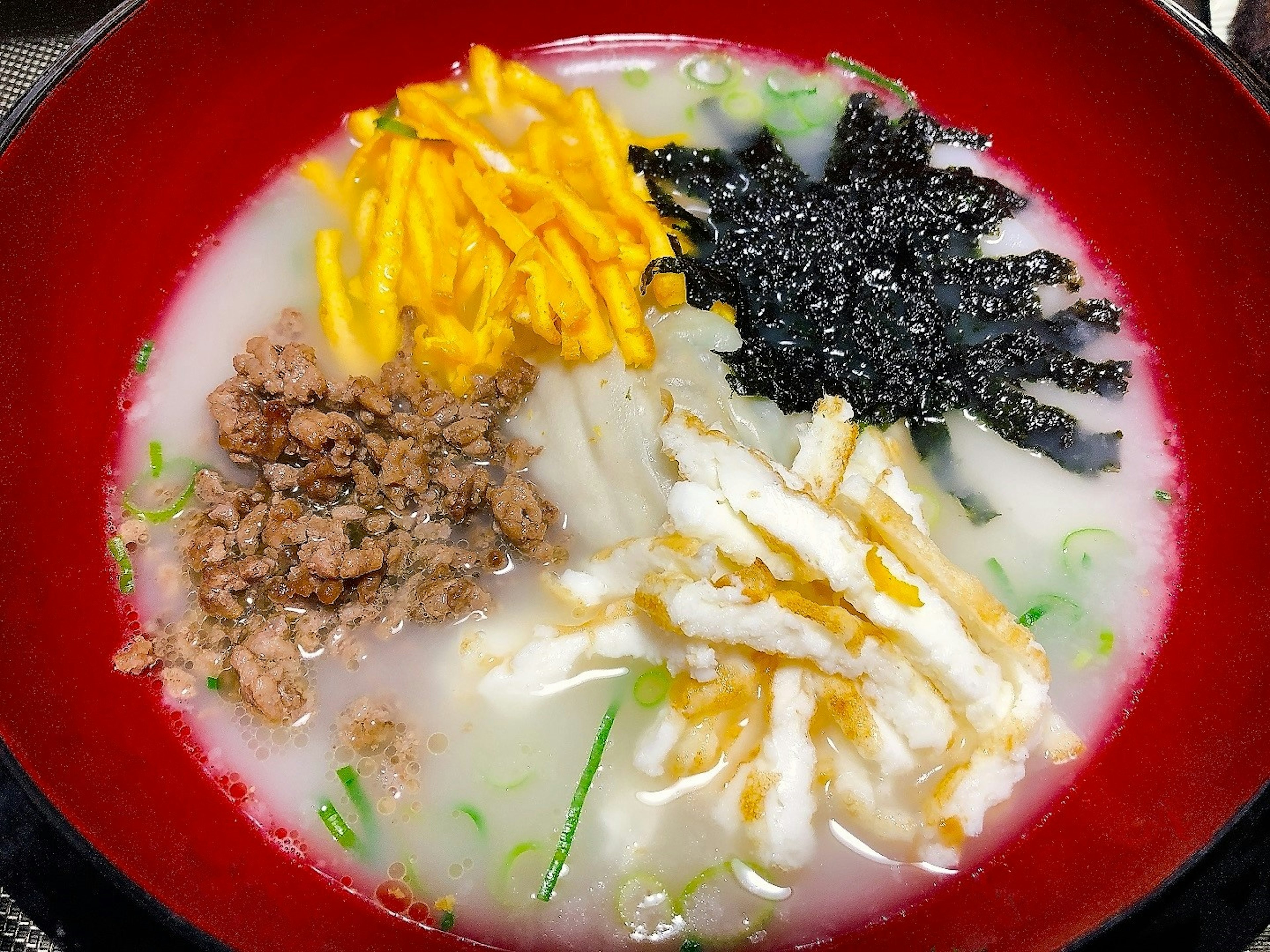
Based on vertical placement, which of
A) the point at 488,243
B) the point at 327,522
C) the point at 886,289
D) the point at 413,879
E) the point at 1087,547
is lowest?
the point at 413,879

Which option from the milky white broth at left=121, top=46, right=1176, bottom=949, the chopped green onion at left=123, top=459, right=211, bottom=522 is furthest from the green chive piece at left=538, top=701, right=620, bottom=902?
the chopped green onion at left=123, top=459, right=211, bottom=522

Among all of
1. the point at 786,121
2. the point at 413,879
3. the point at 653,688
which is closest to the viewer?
the point at 413,879

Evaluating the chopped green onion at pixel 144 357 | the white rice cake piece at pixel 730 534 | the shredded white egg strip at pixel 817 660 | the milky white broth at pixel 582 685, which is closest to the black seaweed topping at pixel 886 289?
the milky white broth at pixel 582 685

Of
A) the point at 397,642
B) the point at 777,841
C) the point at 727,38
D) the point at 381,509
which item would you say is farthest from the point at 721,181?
the point at 777,841

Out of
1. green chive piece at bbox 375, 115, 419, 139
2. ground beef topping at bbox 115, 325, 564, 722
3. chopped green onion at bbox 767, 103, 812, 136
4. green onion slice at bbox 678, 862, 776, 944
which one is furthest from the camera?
chopped green onion at bbox 767, 103, 812, 136

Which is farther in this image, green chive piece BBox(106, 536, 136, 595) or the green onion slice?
green chive piece BBox(106, 536, 136, 595)

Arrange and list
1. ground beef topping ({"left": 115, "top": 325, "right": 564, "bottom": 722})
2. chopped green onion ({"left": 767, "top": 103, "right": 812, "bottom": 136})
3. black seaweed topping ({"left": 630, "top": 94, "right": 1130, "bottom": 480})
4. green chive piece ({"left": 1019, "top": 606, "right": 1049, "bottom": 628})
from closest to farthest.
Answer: ground beef topping ({"left": 115, "top": 325, "right": 564, "bottom": 722}) < green chive piece ({"left": 1019, "top": 606, "right": 1049, "bottom": 628}) < black seaweed topping ({"left": 630, "top": 94, "right": 1130, "bottom": 480}) < chopped green onion ({"left": 767, "top": 103, "right": 812, "bottom": 136})

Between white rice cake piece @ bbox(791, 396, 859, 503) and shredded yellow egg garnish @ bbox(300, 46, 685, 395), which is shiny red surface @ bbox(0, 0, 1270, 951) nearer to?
shredded yellow egg garnish @ bbox(300, 46, 685, 395)

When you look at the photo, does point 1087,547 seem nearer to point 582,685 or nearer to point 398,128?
point 582,685

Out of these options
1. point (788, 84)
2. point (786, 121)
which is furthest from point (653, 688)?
point (788, 84)
